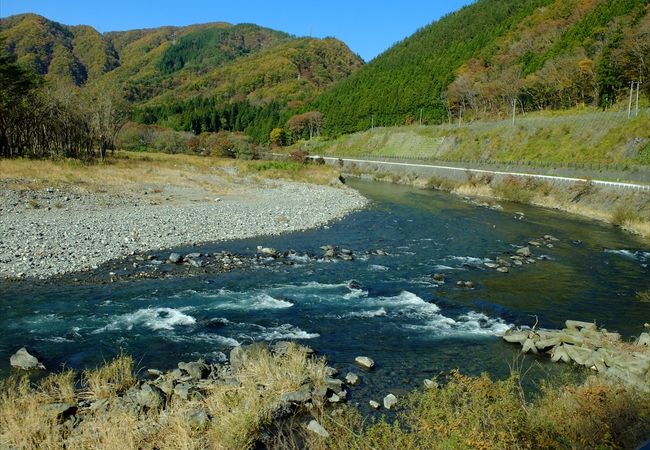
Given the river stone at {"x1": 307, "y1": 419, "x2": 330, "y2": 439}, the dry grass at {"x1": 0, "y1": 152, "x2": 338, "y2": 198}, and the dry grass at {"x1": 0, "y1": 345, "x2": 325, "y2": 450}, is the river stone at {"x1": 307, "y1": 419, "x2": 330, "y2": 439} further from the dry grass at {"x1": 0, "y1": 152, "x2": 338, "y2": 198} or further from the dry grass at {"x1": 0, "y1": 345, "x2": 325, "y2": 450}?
the dry grass at {"x1": 0, "y1": 152, "x2": 338, "y2": 198}

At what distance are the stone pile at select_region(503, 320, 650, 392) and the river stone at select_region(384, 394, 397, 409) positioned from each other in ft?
14.3

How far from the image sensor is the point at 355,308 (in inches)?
582

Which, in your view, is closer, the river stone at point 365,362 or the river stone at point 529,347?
the river stone at point 365,362

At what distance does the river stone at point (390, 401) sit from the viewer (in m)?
8.93

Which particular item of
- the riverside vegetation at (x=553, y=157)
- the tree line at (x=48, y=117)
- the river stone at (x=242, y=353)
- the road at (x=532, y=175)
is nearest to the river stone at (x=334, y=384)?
the river stone at (x=242, y=353)

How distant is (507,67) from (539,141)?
145ft

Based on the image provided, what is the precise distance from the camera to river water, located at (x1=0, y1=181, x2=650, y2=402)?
11.2m

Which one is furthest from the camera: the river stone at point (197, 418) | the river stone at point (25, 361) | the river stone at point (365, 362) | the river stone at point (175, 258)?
the river stone at point (175, 258)

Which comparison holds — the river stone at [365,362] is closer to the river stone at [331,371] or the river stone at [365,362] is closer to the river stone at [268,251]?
the river stone at [331,371]

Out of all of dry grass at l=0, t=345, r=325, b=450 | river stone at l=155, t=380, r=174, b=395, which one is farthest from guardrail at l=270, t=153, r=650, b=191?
river stone at l=155, t=380, r=174, b=395

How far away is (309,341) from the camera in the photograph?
478 inches

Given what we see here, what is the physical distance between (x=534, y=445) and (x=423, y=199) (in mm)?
39377

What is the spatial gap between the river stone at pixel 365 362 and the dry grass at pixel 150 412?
1.18 meters

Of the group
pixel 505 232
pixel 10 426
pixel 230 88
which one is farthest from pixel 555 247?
pixel 230 88
